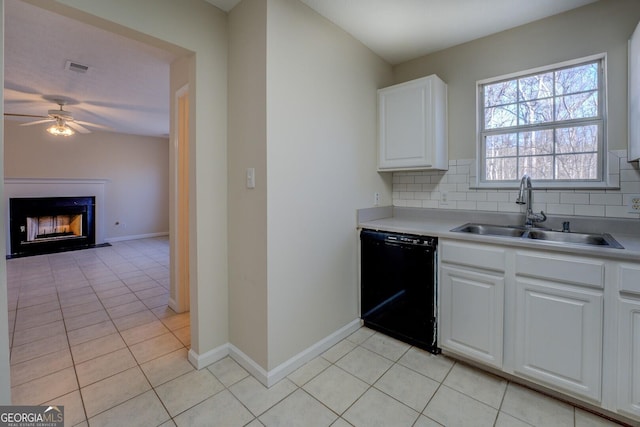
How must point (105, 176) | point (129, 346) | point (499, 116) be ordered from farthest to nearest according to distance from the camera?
point (105, 176) < point (499, 116) < point (129, 346)

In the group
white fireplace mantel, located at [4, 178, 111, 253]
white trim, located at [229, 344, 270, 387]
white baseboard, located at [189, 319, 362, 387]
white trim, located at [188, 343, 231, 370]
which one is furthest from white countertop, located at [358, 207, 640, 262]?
white fireplace mantel, located at [4, 178, 111, 253]

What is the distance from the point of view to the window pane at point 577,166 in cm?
207

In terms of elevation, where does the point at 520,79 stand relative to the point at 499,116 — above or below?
above

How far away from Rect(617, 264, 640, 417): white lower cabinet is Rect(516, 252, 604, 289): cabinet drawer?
9cm

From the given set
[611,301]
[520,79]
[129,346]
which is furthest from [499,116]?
[129,346]

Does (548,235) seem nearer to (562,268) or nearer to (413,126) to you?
(562,268)

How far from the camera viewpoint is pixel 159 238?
6.86 meters

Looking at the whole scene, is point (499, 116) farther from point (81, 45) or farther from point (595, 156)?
point (81, 45)

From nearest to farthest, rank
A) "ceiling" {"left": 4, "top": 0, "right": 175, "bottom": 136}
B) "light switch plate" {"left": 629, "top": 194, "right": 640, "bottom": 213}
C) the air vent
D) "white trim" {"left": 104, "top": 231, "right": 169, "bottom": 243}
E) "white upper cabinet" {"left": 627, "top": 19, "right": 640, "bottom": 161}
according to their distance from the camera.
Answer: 1. "white upper cabinet" {"left": 627, "top": 19, "right": 640, "bottom": 161}
2. "light switch plate" {"left": 629, "top": 194, "right": 640, "bottom": 213}
3. "ceiling" {"left": 4, "top": 0, "right": 175, "bottom": 136}
4. the air vent
5. "white trim" {"left": 104, "top": 231, "right": 169, "bottom": 243}

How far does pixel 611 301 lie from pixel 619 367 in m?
0.34

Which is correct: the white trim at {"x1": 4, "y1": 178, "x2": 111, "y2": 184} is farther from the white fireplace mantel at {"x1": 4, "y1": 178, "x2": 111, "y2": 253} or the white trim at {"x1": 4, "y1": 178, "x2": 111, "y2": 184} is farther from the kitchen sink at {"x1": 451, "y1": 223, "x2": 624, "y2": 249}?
the kitchen sink at {"x1": 451, "y1": 223, "x2": 624, "y2": 249}

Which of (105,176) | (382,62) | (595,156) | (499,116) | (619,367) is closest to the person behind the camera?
(619,367)

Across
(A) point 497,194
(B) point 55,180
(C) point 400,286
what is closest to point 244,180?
(C) point 400,286

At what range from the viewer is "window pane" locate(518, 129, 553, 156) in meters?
2.23
